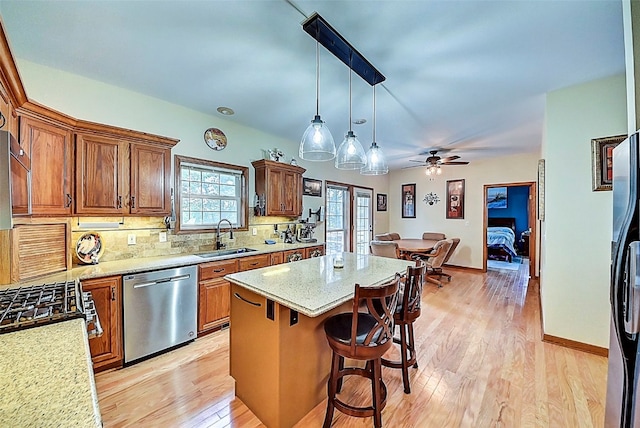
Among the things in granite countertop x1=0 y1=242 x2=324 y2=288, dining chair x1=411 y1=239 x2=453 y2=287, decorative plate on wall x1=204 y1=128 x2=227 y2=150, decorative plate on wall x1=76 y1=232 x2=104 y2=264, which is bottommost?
dining chair x1=411 y1=239 x2=453 y2=287

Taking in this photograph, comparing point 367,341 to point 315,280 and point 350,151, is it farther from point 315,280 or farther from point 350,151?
point 350,151

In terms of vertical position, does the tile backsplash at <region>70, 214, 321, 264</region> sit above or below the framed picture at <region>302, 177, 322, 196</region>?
below

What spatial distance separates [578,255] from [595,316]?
590 mm

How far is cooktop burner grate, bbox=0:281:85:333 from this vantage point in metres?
1.21

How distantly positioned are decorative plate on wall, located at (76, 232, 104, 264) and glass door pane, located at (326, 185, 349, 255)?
3786mm

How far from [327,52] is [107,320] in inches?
112

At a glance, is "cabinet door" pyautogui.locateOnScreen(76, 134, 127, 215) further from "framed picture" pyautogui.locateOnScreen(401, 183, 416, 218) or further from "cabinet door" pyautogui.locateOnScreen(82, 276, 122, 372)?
"framed picture" pyautogui.locateOnScreen(401, 183, 416, 218)

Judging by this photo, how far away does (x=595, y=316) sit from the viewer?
2543 millimetres

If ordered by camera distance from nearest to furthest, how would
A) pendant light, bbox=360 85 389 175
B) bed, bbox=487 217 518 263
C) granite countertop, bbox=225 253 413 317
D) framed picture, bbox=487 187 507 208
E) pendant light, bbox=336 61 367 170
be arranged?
granite countertop, bbox=225 253 413 317 → pendant light, bbox=336 61 367 170 → pendant light, bbox=360 85 389 175 → bed, bbox=487 217 518 263 → framed picture, bbox=487 187 507 208

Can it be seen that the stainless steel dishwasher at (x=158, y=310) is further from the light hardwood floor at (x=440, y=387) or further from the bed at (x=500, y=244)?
the bed at (x=500, y=244)

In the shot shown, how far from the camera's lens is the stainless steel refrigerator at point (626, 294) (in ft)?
2.86

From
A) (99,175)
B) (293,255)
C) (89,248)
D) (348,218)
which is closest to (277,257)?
(293,255)

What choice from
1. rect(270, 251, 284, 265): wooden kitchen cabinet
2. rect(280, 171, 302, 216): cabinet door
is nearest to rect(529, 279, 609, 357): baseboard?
rect(270, 251, 284, 265): wooden kitchen cabinet

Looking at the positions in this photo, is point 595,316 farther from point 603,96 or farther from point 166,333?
point 166,333
